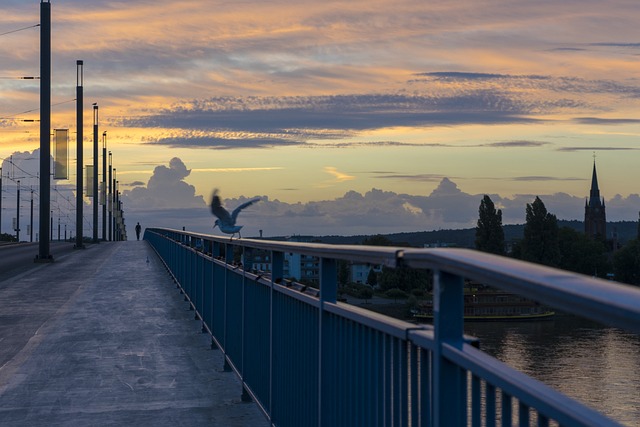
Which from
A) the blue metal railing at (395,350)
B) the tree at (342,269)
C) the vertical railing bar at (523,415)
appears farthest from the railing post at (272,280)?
the vertical railing bar at (523,415)

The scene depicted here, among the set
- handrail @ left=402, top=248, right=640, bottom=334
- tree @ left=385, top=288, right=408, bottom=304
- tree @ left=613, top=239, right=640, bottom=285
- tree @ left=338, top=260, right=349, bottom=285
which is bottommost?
tree @ left=613, top=239, right=640, bottom=285

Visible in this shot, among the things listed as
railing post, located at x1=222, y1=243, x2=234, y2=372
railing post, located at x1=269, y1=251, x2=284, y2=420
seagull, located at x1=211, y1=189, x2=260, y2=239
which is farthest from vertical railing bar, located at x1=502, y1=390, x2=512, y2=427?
railing post, located at x1=222, y1=243, x2=234, y2=372

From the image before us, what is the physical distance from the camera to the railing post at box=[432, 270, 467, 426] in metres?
3.06

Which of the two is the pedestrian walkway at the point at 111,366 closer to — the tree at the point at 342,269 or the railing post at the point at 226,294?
the railing post at the point at 226,294

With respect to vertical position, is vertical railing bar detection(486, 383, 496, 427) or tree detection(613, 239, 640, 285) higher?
vertical railing bar detection(486, 383, 496, 427)

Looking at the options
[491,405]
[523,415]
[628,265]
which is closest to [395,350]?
[491,405]

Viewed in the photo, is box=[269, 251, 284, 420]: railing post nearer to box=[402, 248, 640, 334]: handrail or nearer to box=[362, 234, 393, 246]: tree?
box=[362, 234, 393, 246]: tree

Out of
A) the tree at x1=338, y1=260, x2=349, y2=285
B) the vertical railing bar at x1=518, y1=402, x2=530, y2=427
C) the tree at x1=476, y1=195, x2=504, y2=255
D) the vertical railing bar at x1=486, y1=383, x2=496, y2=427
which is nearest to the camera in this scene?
the vertical railing bar at x1=518, y1=402, x2=530, y2=427

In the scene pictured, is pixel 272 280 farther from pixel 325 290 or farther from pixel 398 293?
pixel 398 293

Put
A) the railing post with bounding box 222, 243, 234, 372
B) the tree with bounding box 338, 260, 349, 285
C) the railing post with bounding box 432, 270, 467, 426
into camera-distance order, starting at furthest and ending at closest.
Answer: the railing post with bounding box 222, 243, 234, 372 < the tree with bounding box 338, 260, 349, 285 < the railing post with bounding box 432, 270, 467, 426

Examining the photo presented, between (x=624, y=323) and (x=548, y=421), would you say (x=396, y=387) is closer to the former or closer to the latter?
(x=548, y=421)

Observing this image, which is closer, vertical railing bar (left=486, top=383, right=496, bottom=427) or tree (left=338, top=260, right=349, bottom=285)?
vertical railing bar (left=486, top=383, right=496, bottom=427)

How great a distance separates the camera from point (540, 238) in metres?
153

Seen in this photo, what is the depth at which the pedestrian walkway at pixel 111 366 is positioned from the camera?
8.44m
